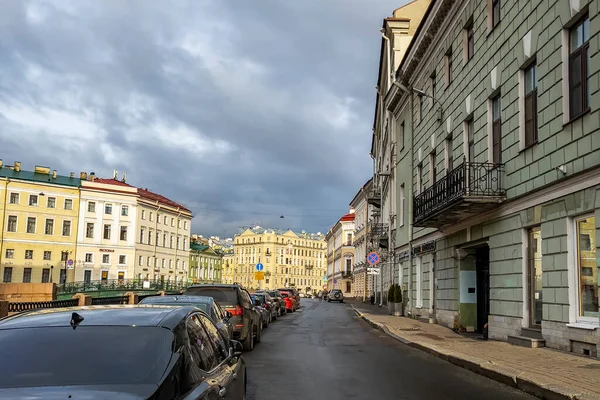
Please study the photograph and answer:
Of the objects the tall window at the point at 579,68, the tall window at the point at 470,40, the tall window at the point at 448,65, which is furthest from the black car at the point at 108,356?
the tall window at the point at 448,65

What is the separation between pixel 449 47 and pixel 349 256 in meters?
76.9

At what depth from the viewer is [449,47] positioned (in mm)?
22062

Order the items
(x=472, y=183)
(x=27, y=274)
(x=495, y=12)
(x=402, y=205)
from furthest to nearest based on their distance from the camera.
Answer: (x=27, y=274) → (x=402, y=205) → (x=495, y=12) → (x=472, y=183)

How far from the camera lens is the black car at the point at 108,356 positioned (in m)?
3.44

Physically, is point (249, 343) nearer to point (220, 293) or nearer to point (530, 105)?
point (220, 293)

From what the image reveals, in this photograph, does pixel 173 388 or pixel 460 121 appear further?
pixel 460 121

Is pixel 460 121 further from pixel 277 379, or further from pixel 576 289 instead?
pixel 277 379

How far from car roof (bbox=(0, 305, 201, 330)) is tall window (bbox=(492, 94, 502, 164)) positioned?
46.0ft

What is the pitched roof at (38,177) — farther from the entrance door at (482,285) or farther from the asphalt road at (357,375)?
the entrance door at (482,285)

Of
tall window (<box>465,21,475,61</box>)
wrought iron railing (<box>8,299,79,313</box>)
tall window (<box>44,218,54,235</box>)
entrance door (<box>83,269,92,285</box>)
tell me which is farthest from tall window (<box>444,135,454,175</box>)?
entrance door (<box>83,269,92,285</box>)

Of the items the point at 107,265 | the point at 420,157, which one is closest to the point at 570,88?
the point at 420,157

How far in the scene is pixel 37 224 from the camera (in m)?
76.4

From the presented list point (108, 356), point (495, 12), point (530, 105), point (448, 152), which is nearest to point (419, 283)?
point (448, 152)

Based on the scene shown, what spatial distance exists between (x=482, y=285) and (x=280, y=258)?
142574 millimetres
